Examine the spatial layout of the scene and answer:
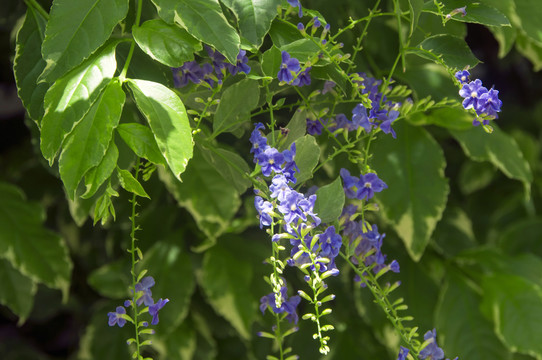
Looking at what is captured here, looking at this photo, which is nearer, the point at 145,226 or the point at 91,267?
the point at 145,226

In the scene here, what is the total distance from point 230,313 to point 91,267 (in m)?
0.43

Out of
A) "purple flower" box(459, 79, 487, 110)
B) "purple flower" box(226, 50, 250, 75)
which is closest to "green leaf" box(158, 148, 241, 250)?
"purple flower" box(226, 50, 250, 75)

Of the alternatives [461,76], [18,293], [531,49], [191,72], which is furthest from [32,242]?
[531,49]

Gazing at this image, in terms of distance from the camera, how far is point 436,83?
3.28ft

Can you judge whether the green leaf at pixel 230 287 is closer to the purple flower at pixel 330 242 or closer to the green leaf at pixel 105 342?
the green leaf at pixel 105 342

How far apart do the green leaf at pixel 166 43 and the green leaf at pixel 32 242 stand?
1.84 feet

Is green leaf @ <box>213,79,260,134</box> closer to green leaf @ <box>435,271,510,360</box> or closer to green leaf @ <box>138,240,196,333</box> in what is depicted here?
green leaf @ <box>138,240,196,333</box>

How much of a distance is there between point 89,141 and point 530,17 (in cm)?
67

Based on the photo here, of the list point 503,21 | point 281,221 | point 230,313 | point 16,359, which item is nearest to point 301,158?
point 281,221

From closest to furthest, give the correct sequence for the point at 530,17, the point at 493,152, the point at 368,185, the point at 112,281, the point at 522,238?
the point at 368,185, the point at 530,17, the point at 493,152, the point at 112,281, the point at 522,238

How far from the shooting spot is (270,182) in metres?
0.70

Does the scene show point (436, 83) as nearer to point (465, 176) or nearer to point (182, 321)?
point (465, 176)

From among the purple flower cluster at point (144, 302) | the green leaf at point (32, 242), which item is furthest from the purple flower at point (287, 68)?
the green leaf at point (32, 242)

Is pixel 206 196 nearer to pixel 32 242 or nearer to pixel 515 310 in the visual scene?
pixel 32 242
